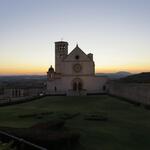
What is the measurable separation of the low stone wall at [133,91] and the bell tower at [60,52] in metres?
14.5

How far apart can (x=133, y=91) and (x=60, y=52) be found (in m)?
25.3

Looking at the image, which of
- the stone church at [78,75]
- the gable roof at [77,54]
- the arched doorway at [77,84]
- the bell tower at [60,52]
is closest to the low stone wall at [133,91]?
the stone church at [78,75]

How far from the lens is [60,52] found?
58.6 metres

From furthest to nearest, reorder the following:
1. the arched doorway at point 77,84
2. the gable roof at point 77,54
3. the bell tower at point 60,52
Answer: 1. the bell tower at point 60,52
2. the arched doorway at point 77,84
3. the gable roof at point 77,54

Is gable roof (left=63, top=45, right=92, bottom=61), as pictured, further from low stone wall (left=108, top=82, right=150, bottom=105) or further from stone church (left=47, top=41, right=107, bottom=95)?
low stone wall (left=108, top=82, right=150, bottom=105)

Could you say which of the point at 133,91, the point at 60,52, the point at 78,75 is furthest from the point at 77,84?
the point at 133,91

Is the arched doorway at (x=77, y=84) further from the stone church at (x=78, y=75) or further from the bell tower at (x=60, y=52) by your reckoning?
the bell tower at (x=60, y=52)

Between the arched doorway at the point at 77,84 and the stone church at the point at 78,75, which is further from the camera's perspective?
the arched doorway at the point at 77,84

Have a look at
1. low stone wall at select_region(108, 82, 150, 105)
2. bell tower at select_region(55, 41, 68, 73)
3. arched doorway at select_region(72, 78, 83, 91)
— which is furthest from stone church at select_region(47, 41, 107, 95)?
low stone wall at select_region(108, 82, 150, 105)

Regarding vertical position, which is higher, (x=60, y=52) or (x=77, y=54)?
(x=60, y=52)

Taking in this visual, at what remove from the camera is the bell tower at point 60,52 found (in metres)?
58.5

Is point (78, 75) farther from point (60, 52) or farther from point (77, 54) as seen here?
point (60, 52)

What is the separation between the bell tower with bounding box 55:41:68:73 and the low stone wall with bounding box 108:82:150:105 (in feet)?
47.5

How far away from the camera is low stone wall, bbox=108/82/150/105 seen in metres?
32.2
